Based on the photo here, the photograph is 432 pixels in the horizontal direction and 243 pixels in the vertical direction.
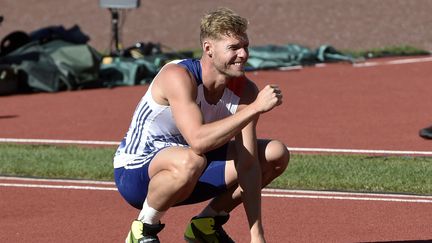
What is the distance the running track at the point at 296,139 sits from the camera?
723 cm

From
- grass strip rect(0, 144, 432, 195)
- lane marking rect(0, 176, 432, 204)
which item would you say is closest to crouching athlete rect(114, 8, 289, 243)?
lane marking rect(0, 176, 432, 204)

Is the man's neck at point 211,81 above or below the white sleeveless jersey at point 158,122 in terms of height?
above

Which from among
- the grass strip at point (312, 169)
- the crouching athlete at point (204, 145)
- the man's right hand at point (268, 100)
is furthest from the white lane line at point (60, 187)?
the man's right hand at point (268, 100)

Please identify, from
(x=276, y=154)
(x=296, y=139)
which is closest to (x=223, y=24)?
(x=276, y=154)

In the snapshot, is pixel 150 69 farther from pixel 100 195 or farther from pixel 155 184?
pixel 155 184

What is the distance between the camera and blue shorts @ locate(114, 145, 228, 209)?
615 cm

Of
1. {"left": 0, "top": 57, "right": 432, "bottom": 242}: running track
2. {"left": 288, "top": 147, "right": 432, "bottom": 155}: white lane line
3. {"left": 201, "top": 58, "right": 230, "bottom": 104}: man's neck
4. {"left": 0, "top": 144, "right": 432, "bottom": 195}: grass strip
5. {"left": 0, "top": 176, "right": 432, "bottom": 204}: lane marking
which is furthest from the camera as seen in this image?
{"left": 288, "top": 147, "right": 432, "bottom": 155}: white lane line

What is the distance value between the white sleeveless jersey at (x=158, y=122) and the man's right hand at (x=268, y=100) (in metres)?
0.58

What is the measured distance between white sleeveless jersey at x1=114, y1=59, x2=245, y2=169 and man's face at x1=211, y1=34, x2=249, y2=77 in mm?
215

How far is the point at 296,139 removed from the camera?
Answer: 1098 cm

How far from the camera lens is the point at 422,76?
15000 mm

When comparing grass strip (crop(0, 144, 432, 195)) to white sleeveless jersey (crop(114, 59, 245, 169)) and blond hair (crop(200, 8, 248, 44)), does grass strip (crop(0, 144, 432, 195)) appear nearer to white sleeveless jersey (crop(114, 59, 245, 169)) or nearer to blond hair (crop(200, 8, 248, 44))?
white sleeveless jersey (crop(114, 59, 245, 169))

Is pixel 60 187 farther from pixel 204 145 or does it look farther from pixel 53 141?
pixel 204 145

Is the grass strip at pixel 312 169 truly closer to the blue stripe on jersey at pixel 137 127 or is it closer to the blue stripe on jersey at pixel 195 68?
the blue stripe on jersey at pixel 137 127
